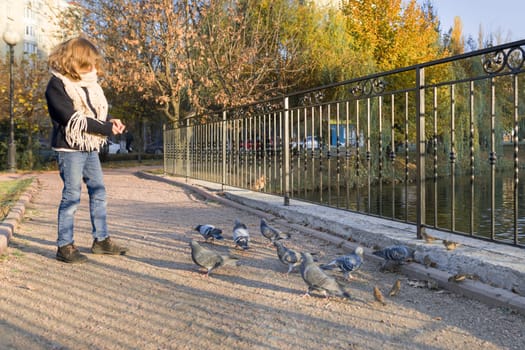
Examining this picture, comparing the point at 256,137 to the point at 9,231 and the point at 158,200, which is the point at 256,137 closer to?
the point at 158,200

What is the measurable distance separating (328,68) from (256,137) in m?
12.6

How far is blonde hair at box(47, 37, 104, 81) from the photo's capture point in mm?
4367

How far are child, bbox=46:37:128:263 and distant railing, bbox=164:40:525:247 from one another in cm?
265

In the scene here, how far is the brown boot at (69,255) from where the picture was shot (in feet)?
14.7

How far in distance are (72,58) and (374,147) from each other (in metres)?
17.5

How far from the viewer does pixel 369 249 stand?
4.84 metres

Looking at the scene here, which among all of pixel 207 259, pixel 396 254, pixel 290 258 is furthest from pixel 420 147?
pixel 207 259

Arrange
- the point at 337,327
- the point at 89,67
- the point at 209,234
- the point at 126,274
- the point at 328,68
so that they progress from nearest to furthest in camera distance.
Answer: the point at 337,327 → the point at 126,274 → the point at 89,67 → the point at 209,234 → the point at 328,68

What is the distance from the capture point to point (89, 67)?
14.8 ft

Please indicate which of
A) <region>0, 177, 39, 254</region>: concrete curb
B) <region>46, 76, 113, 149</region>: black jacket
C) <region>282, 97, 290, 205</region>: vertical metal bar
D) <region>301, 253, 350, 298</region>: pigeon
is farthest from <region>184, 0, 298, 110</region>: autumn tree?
<region>301, 253, 350, 298</region>: pigeon

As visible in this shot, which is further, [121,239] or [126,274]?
[121,239]

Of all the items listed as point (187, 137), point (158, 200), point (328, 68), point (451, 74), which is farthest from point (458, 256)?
point (451, 74)

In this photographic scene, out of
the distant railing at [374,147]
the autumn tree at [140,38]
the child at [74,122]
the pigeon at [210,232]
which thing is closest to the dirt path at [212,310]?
the pigeon at [210,232]

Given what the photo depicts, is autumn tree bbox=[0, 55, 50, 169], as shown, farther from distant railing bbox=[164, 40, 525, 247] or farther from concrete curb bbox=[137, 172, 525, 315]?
concrete curb bbox=[137, 172, 525, 315]
